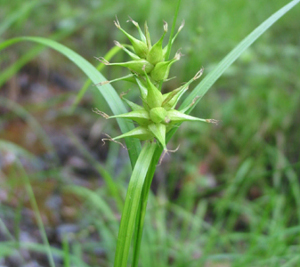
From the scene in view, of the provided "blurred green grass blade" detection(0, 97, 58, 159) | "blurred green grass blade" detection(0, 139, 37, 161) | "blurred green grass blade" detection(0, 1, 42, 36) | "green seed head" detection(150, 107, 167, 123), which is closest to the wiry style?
"green seed head" detection(150, 107, 167, 123)

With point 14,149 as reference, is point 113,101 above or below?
below

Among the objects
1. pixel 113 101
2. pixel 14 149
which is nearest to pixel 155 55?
pixel 113 101

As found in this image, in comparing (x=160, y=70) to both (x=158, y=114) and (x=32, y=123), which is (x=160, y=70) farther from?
(x=32, y=123)

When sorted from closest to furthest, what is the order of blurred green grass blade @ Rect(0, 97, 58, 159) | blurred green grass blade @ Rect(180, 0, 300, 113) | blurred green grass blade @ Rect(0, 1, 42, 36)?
blurred green grass blade @ Rect(180, 0, 300, 113) → blurred green grass blade @ Rect(0, 1, 42, 36) → blurred green grass blade @ Rect(0, 97, 58, 159)

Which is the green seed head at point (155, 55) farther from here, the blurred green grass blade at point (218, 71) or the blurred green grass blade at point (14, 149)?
the blurred green grass blade at point (14, 149)

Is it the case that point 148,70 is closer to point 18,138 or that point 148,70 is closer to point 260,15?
point 18,138

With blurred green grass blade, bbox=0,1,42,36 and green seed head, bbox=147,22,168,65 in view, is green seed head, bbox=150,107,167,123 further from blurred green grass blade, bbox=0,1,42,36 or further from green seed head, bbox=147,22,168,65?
blurred green grass blade, bbox=0,1,42,36

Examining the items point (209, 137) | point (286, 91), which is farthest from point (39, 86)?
point (286, 91)
